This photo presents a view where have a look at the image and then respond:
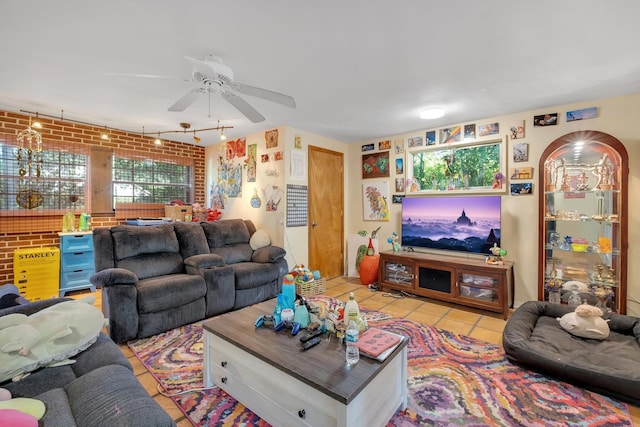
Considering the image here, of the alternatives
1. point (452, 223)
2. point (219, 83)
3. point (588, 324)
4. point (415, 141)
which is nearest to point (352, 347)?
point (219, 83)

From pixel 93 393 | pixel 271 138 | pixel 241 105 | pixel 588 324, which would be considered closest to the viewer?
pixel 93 393

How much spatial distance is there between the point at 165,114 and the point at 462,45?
321cm

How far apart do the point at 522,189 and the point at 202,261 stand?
3.64 meters

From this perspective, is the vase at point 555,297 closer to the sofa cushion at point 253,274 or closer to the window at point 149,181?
the sofa cushion at point 253,274

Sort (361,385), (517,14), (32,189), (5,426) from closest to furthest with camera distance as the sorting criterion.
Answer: (5,426) < (361,385) < (517,14) < (32,189)

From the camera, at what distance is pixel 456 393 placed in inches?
72.1

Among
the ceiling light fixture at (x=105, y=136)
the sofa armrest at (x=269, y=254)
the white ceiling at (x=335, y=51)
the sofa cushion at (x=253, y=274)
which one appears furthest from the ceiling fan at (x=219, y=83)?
the ceiling light fixture at (x=105, y=136)

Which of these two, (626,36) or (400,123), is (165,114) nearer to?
(400,123)

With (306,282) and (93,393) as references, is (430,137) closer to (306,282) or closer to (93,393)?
(306,282)

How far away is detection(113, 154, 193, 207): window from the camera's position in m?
4.34

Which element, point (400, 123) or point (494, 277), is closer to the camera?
point (494, 277)

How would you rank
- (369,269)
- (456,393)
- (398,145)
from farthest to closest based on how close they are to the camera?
(398,145) < (369,269) < (456,393)

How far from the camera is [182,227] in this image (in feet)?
11.4

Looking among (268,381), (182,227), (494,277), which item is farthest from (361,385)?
(182,227)
